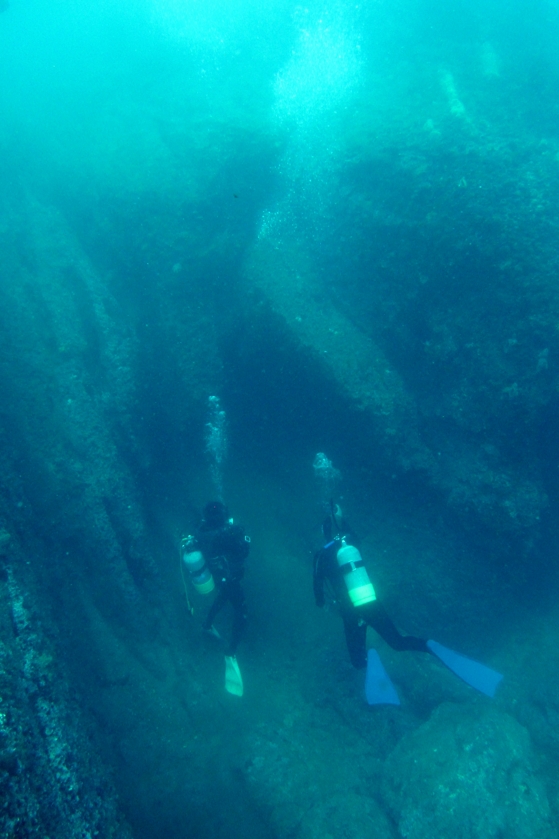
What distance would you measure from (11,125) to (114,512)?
8.69 m

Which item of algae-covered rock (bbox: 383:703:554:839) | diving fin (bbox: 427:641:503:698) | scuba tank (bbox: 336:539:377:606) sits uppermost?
scuba tank (bbox: 336:539:377:606)

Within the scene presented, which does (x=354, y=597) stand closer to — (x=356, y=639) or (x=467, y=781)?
(x=356, y=639)

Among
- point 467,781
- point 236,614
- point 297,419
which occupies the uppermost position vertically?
point 297,419

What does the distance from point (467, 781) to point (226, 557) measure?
3839mm

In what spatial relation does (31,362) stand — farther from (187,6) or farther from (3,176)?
(187,6)

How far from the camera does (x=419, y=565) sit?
21.4 ft

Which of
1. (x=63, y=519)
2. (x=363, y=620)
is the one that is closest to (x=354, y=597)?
(x=363, y=620)

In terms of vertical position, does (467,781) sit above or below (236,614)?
below

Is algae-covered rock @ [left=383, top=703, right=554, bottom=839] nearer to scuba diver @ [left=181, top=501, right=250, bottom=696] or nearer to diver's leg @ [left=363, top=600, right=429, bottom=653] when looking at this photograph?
diver's leg @ [left=363, top=600, right=429, bottom=653]

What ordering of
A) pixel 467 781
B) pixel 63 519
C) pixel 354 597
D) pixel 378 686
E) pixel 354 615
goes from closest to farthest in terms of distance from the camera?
pixel 467 781 < pixel 354 597 < pixel 354 615 < pixel 63 519 < pixel 378 686

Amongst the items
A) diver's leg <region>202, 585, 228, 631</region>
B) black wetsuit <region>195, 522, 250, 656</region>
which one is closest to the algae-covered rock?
black wetsuit <region>195, 522, 250, 656</region>

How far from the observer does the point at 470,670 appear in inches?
223

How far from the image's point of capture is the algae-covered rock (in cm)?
473

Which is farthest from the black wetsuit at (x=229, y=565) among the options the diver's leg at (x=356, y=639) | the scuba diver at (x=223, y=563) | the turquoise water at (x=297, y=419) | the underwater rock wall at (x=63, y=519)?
the diver's leg at (x=356, y=639)
